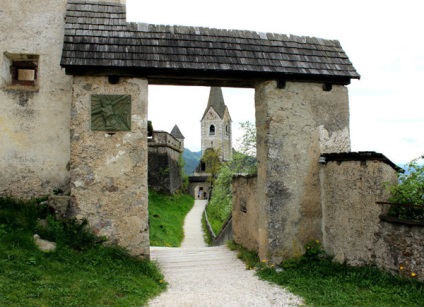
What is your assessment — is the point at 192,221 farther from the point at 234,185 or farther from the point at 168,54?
the point at 168,54

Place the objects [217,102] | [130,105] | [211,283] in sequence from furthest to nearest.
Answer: [217,102]
[130,105]
[211,283]

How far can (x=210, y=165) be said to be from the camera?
4866 centimetres

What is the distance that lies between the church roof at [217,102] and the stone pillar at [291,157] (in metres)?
53.1

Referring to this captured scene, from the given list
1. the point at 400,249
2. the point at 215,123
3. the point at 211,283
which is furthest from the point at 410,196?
the point at 215,123

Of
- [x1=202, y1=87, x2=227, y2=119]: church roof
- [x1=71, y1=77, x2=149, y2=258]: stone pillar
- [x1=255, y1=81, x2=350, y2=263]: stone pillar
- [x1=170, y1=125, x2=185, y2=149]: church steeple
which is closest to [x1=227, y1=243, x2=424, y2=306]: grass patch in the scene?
[x1=255, y1=81, x2=350, y2=263]: stone pillar

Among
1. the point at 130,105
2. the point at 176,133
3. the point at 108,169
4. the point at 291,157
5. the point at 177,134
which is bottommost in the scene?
the point at 108,169

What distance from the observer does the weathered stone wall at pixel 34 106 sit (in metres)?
7.40

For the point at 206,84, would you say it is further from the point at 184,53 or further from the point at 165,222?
the point at 165,222

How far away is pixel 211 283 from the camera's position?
6.36 m

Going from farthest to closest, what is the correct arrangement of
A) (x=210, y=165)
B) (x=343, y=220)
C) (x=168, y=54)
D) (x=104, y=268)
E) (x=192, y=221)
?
(x=210, y=165)
(x=192, y=221)
(x=168, y=54)
(x=343, y=220)
(x=104, y=268)

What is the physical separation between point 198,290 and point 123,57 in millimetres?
4531

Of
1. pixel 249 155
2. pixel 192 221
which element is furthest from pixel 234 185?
pixel 192 221

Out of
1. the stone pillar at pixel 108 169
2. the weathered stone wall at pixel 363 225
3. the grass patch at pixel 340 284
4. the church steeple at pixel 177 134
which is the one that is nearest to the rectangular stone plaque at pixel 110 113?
the stone pillar at pixel 108 169

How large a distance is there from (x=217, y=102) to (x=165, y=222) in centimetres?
4329
